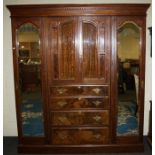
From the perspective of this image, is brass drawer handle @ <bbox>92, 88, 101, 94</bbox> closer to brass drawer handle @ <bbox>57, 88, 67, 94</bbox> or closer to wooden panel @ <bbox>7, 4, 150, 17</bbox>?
brass drawer handle @ <bbox>57, 88, 67, 94</bbox>

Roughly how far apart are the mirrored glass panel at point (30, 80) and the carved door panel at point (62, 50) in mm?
207

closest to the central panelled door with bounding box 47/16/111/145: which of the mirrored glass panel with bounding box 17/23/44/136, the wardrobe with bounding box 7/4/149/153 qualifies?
the wardrobe with bounding box 7/4/149/153

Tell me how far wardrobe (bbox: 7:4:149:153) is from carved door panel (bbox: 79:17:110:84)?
0.01 m

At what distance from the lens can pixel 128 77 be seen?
9.07ft

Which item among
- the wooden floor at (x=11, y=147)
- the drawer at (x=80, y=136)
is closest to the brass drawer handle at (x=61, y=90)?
the drawer at (x=80, y=136)

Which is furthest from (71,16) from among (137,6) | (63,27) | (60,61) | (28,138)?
(28,138)

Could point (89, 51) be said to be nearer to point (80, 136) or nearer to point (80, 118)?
point (80, 118)

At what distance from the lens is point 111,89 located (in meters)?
2.74

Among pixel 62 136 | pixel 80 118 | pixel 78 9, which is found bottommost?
pixel 62 136

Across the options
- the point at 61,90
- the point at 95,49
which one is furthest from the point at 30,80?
the point at 95,49

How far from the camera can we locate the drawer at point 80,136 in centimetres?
280

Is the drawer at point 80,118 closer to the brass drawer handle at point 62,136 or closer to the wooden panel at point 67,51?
the brass drawer handle at point 62,136

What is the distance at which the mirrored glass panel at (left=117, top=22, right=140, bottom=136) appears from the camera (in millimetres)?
2686

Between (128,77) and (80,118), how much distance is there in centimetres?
93
